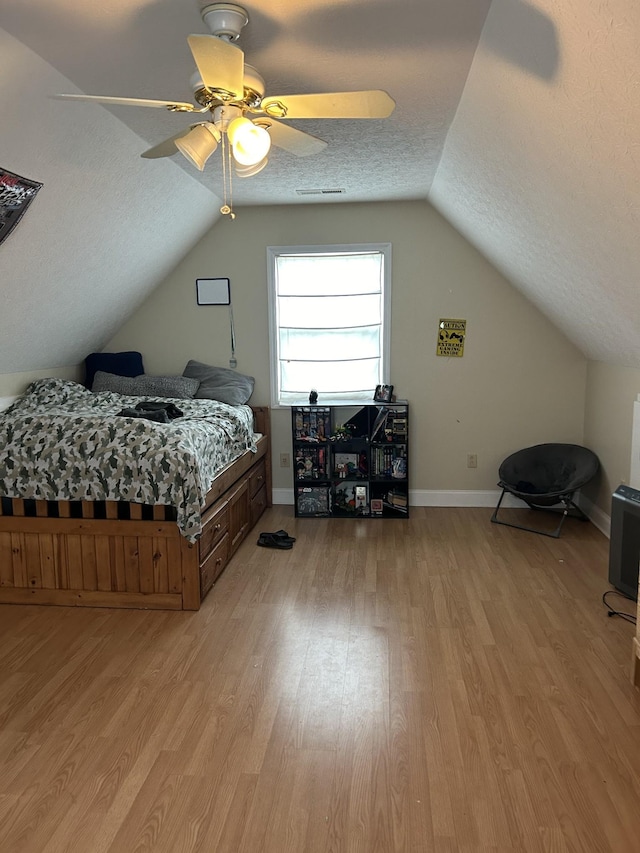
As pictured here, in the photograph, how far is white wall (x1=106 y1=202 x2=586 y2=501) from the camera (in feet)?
16.4

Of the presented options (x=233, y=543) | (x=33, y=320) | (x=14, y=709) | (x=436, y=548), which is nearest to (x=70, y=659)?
(x=14, y=709)

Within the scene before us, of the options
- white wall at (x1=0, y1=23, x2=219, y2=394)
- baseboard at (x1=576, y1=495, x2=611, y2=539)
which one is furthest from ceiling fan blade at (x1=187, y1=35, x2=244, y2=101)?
baseboard at (x1=576, y1=495, x2=611, y2=539)

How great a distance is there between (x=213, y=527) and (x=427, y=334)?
8.13 feet

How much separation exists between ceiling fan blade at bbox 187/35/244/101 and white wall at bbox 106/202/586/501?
3094mm

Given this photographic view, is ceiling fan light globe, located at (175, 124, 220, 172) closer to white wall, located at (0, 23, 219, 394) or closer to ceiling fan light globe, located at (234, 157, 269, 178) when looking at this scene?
ceiling fan light globe, located at (234, 157, 269, 178)

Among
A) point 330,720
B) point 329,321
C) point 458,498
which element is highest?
point 329,321

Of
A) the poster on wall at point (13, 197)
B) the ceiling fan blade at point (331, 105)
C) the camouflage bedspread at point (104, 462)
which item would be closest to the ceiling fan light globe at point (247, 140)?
the ceiling fan blade at point (331, 105)

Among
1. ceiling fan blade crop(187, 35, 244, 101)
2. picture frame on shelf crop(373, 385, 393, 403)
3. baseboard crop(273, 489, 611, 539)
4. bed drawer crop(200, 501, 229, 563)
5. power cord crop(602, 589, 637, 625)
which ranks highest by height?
ceiling fan blade crop(187, 35, 244, 101)

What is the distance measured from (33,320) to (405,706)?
303 centimetres

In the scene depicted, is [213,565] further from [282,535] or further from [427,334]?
[427,334]

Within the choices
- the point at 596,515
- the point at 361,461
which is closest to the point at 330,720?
the point at 361,461

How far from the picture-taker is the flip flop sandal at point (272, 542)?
4242mm

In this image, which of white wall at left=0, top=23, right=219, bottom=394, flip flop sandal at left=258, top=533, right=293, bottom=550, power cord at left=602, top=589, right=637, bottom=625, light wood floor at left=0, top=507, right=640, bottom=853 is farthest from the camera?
flip flop sandal at left=258, top=533, right=293, bottom=550

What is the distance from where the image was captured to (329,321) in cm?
522
